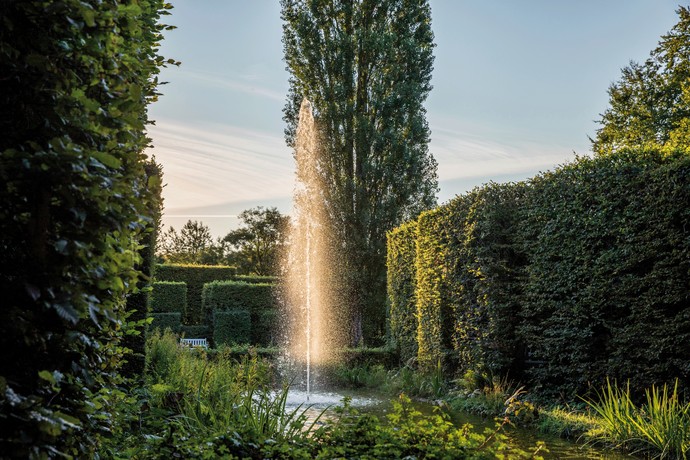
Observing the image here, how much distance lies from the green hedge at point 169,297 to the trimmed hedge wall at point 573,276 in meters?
11.5

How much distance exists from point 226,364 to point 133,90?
5.83 metres

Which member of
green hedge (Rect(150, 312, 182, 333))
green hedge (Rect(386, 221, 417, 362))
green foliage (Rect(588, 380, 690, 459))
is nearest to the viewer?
green foliage (Rect(588, 380, 690, 459))

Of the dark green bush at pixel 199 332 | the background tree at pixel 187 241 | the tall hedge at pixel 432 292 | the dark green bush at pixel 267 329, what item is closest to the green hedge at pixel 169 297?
the dark green bush at pixel 199 332

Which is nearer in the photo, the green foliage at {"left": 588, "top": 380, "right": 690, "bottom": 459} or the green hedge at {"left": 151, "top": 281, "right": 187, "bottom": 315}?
the green foliage at {"left": 588, "top": 380, "right": 690, "bottom": 459}

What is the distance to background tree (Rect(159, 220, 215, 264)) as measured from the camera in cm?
4428

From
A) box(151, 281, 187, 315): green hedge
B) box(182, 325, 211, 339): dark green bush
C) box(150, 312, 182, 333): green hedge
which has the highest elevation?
box(151, 281, 187, 315): green hedge

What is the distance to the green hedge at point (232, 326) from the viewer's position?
59.0ft

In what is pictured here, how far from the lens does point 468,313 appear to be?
34.5 feet

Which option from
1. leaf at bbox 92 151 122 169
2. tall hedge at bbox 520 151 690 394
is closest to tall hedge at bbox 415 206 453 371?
tall hedge at bbox 520 151 690 394

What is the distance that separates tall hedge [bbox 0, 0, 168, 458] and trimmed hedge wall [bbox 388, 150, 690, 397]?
22.5ft

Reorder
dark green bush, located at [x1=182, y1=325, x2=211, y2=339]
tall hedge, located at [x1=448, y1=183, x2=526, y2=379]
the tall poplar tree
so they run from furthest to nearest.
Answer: dark green bush, located at [x1=182, y1=325, x2=211, y2=339]
the tall poplar tree
tall hedge, located at [x1=448, y1=183, x2=526, y2=379]

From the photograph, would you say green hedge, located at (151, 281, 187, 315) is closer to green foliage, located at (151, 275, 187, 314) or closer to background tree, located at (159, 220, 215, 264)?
green foliage, located at (151, 275, 187, 314)

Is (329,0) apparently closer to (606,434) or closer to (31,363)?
(606,434)

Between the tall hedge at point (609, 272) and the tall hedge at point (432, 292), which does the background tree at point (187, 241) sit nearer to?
the tall hedge at point (432, 292)
